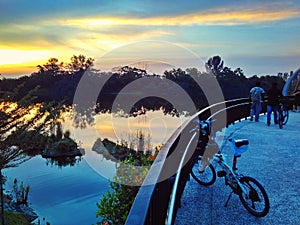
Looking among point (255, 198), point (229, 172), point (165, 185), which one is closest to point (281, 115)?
point (229, 172)

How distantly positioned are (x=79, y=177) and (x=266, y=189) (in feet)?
76.4

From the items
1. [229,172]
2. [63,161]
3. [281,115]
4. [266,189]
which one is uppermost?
[281,115]

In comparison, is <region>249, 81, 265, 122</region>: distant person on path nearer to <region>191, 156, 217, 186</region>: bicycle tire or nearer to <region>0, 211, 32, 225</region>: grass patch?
<region>191, 156, 217, 186</region>: bicycle tire

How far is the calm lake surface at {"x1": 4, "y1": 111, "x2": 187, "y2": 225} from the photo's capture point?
20.4 metres

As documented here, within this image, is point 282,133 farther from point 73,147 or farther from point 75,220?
point 73,147

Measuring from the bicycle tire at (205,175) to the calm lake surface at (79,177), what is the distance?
14221 mm

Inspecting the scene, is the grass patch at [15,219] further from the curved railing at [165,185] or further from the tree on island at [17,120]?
the curved railing at [165,185]

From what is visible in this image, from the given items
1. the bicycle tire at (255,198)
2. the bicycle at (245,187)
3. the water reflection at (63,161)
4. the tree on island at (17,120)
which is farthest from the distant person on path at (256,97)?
the water reflection at (63,161)

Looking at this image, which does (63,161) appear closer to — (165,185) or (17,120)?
(17,120)

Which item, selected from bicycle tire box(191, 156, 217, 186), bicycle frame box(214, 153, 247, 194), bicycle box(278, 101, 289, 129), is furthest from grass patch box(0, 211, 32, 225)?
bicycle frame box(214, 153, 247, 194)

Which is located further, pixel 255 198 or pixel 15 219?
pixel 15 219

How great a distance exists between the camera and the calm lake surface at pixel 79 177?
66.8 feet

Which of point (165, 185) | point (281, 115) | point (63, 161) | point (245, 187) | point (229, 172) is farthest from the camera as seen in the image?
point (63, 161)

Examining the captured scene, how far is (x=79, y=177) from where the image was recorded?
27234 millimetres
